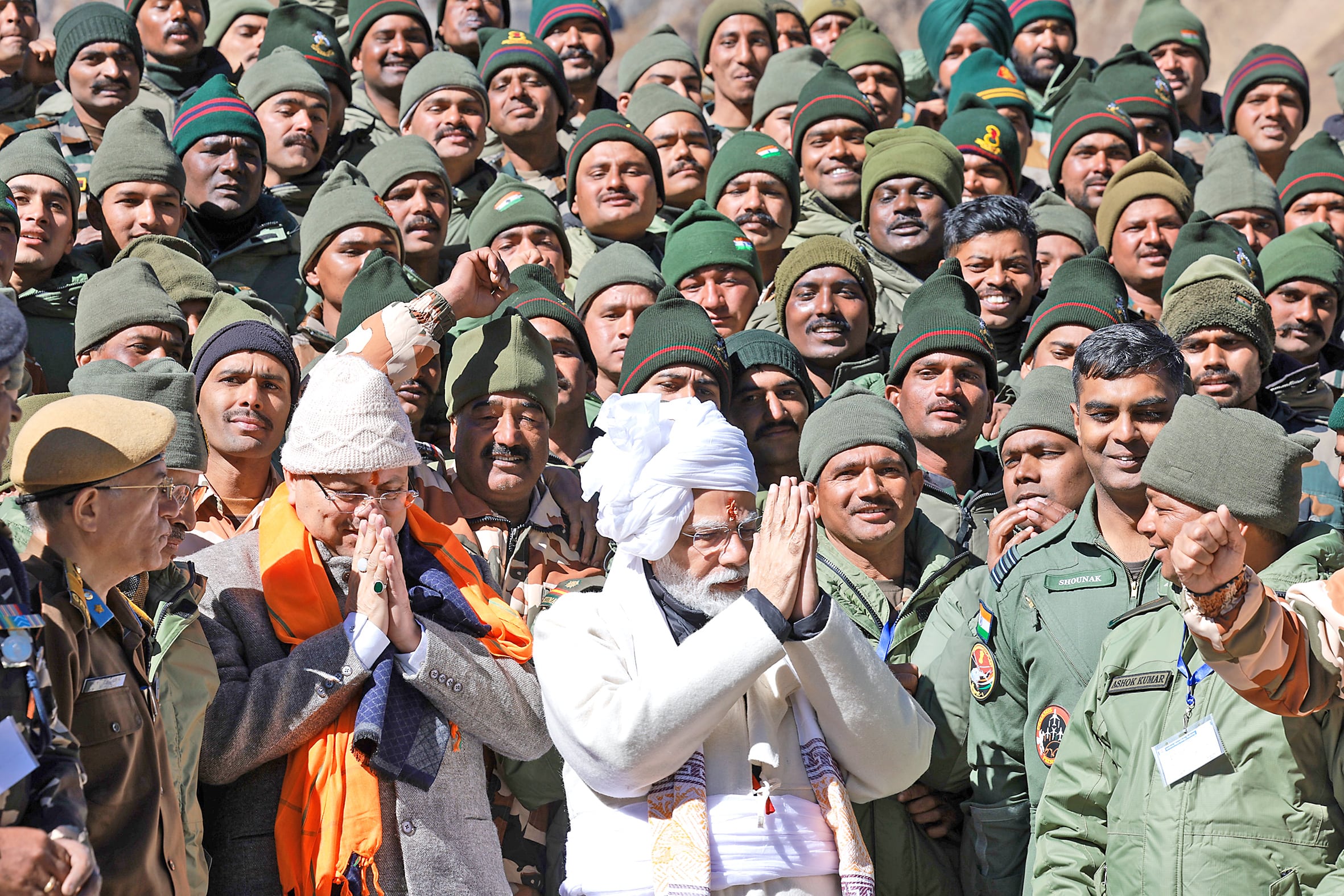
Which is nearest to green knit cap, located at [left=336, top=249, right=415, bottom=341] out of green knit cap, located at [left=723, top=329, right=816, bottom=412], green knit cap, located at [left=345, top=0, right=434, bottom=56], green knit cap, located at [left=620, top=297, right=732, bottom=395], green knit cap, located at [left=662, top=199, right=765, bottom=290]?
green knit cap, located at [left=620, top=297, right=732, bottom=395]

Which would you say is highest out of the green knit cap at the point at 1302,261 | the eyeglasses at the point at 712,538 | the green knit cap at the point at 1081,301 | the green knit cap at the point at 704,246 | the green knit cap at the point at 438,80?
the green knit cap at the point at 438,80

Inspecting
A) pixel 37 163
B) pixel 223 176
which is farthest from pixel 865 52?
pixel 37 163

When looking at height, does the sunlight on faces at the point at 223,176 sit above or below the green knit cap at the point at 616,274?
above

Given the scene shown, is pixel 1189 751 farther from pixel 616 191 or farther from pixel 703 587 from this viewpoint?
pixel 616 191

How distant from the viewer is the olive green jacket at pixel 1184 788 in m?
3.65

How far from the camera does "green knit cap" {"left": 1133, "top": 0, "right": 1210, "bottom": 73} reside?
1178 cm

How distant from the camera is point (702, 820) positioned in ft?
11.4

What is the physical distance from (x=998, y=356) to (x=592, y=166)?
2435mm

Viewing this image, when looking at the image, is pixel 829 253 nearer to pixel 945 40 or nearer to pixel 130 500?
pixel 130 500

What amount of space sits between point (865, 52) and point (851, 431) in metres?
6.07

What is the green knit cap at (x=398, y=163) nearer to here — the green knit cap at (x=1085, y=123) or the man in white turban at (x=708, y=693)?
the green knit cap at (x=1085, y=123)

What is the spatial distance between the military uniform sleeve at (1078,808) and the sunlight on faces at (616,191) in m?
4.62

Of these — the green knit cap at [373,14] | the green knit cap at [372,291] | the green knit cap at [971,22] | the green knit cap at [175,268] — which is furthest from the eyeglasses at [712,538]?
the green knit cap at [971,22]

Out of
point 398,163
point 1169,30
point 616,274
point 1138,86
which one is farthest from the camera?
point 1169,30
